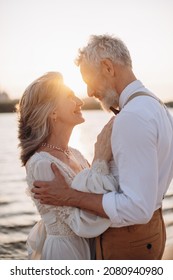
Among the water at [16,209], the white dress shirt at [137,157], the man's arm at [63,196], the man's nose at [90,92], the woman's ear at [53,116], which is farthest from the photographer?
the water at [16,209]

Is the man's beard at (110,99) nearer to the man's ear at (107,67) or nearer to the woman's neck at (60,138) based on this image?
the man's ear at (107,67)

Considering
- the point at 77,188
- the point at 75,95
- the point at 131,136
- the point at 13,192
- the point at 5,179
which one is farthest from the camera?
the point at 5,179

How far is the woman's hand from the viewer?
170 cm

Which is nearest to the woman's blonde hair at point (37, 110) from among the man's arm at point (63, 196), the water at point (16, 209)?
the man's arm at point (63, 196)

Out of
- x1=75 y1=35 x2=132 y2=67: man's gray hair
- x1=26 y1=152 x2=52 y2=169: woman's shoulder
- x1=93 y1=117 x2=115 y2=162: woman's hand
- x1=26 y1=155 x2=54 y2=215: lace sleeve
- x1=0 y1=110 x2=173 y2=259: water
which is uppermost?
x1=75 y1=35 x2=132 y2=67: man's gray hair

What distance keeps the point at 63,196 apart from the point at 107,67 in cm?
43

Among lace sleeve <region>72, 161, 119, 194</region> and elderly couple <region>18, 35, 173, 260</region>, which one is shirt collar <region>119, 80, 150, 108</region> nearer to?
elderly couple <region>18, 35, 173, 260</region>

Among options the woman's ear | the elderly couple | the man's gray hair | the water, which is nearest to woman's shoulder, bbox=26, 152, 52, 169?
the elderly couple

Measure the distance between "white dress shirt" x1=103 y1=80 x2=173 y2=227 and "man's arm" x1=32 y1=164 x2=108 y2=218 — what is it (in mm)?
37

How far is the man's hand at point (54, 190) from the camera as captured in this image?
1.74m
